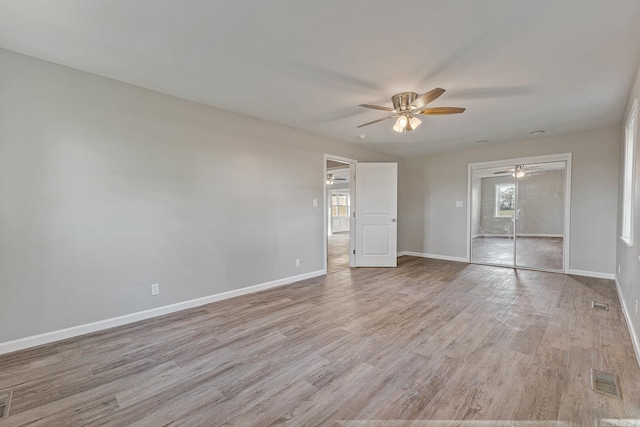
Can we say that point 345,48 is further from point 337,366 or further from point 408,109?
point 337,366

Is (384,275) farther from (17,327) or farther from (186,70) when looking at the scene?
(17,327)

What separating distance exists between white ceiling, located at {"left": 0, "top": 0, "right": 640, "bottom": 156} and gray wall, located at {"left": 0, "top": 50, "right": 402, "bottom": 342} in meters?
0.31

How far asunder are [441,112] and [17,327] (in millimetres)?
4461

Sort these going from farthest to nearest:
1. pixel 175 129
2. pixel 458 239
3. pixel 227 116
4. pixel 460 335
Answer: pixel 458 239 → pixel 227 116 → pixel 175 129 → pixel 460 335

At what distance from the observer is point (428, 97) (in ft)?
8.67

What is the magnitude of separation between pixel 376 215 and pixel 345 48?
3738 mm

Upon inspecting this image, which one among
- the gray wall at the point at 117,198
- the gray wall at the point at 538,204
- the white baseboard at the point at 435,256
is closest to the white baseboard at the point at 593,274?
the gray wall at the point at 538,204

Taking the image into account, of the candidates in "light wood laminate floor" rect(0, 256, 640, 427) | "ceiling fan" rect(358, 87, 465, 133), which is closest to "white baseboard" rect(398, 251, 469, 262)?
"light wood laminate floor" rect(0, 256, 640, 427)

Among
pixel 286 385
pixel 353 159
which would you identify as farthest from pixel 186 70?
pixel 353 159

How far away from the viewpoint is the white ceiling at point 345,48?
180 cm

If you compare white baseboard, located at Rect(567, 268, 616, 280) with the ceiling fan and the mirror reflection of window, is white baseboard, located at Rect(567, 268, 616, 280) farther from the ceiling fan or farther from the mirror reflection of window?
the ceiling fan

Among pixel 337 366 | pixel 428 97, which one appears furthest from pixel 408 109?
pixel 337 366

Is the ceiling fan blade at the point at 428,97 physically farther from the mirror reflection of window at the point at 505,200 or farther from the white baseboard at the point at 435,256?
the white baseboard at the point at 435,256

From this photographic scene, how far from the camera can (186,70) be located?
260cm
